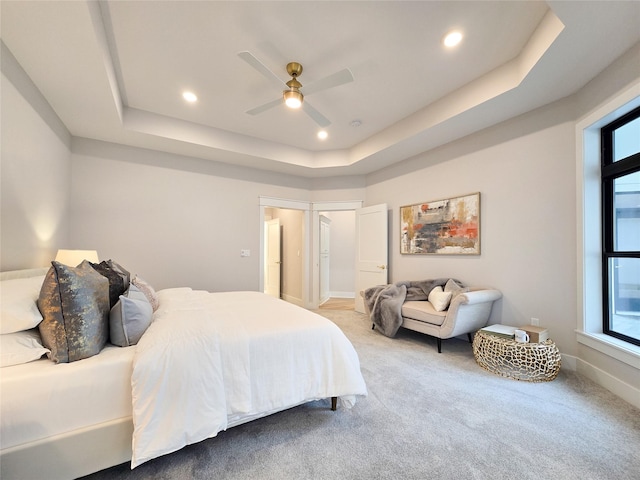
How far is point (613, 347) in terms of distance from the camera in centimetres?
214

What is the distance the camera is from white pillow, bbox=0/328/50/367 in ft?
4.07

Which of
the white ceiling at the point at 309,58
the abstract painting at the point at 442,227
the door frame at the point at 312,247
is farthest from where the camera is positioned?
the door frame at the point at 312,247

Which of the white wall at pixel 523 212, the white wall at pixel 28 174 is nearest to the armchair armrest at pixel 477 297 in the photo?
→ the white wall at pixel 523 212

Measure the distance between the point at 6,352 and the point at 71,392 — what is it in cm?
36

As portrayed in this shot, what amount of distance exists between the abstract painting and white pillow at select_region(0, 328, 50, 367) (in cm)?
392

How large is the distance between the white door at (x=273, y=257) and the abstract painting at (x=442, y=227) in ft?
9.81

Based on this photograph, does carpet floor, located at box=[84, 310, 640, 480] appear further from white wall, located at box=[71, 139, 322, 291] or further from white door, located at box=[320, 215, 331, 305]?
white door, located at box=[320, 215, 331, 305]

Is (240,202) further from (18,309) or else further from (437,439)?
(437,439)

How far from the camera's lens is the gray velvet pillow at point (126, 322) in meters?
1.50

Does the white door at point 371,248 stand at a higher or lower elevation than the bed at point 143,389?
higher

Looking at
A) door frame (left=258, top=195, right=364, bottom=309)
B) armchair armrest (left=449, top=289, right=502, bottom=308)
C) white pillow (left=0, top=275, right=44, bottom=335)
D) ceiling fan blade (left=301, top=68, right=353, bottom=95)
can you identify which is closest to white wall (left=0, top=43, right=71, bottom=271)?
white pillow (left=0, top=275, right=44, bottom=335)

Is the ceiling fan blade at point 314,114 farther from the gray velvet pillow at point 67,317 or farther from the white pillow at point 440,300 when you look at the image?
the white pillow at point 440,300

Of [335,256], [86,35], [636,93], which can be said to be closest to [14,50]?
[86,35]

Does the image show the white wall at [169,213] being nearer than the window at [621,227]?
No
